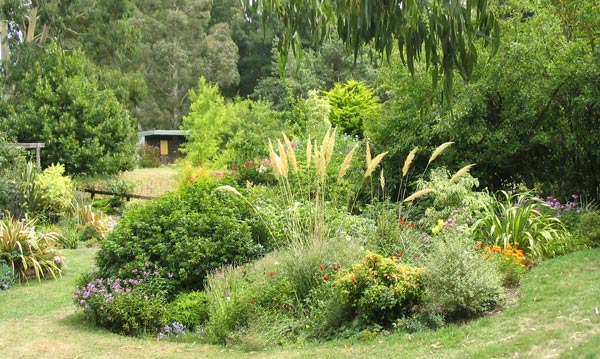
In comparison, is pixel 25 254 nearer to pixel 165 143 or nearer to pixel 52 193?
pixel 52 193

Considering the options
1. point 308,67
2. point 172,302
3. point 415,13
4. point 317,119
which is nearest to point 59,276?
point 172,302

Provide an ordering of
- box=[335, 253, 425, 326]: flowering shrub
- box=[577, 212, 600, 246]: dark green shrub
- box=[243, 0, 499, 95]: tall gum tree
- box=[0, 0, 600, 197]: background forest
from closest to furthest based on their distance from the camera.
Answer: box=[243, 0, 499, 95]: tall gum tree, box=[335, 253, 425, 326]: flowering shrub, box=[577, 212, 600, 246]: dark green shrub, box=[0, 0, 600, 197]: background forest

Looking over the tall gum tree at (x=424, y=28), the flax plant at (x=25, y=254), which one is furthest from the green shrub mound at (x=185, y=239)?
the tall gum tree at (x=424, y=28)

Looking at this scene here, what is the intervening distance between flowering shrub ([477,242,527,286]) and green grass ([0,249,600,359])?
0.15 meters

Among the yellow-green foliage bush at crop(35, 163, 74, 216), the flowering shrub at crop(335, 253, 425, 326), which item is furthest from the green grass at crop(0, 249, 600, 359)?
the yellow-green foliage bush at crop(35, 163, 74, 216)

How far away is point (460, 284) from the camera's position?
618cm

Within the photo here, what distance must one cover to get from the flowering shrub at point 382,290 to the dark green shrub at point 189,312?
184cm

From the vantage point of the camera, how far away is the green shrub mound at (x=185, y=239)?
27.2ft

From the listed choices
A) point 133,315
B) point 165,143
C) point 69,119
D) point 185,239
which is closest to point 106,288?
point 133,315

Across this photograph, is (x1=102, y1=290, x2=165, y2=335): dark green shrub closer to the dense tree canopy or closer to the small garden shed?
the dense tree canopy

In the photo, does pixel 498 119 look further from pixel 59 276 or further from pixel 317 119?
pixel 317 119

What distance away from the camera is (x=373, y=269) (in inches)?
263

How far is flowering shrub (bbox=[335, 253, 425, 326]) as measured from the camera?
638 centimetres

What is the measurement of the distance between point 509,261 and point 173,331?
12.6 ft
